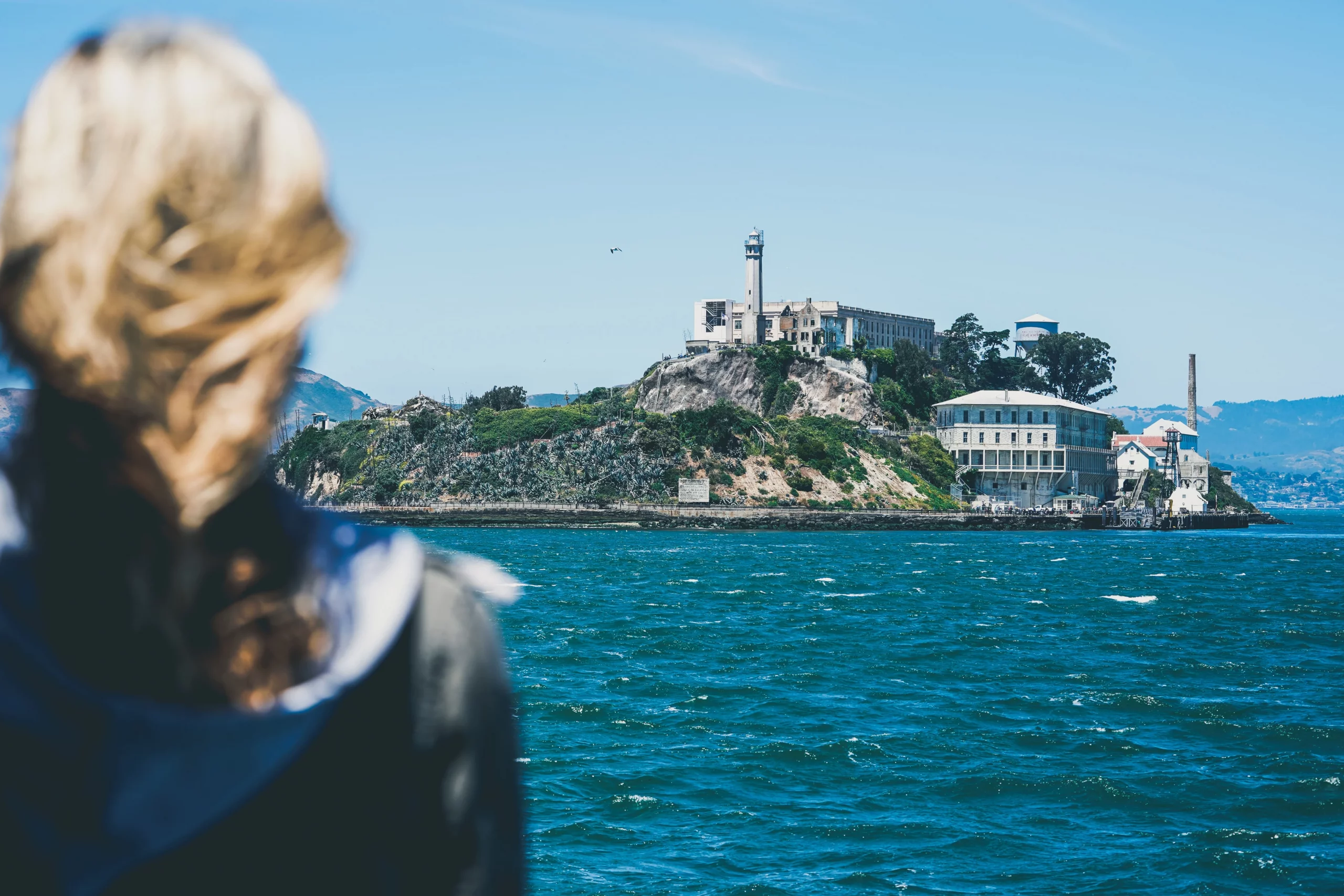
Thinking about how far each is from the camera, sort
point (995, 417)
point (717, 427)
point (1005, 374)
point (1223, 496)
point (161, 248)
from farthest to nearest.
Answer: point (1223, 496) → point (1005, 374) → point (995, 417) → point (717, 427) → point (161, 248)

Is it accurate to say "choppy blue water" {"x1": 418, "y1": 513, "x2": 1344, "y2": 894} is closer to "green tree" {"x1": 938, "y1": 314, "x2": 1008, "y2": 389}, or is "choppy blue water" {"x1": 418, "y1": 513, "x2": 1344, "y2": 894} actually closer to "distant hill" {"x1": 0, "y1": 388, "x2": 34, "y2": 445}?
"distant hill" {"x1": 0, "y1": 388, "x2": 34, "y2": 445}

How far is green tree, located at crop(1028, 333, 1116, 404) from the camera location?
130 m

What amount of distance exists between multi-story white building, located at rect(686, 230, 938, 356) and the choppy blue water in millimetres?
79828

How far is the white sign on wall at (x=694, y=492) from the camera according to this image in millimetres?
95500

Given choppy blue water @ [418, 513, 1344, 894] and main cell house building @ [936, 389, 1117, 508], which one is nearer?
choppy blue water @ [418, 513, 1344, 894]

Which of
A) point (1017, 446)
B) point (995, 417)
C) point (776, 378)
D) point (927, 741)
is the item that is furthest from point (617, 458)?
point (927, 741)

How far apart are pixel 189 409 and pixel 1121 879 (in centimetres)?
1394

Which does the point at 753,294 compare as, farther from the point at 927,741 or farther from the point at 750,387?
the point at 927,741

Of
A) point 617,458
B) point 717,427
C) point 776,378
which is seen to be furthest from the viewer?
point 776,378

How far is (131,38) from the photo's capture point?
0.83 meters

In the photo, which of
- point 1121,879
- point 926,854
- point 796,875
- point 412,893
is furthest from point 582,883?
point 412,893

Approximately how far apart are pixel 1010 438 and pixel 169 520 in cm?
10845

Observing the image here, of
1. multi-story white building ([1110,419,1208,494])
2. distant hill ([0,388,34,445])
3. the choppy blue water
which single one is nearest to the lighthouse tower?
multi-story white building ([1110,419,1208,494])

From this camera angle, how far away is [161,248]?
80cm
